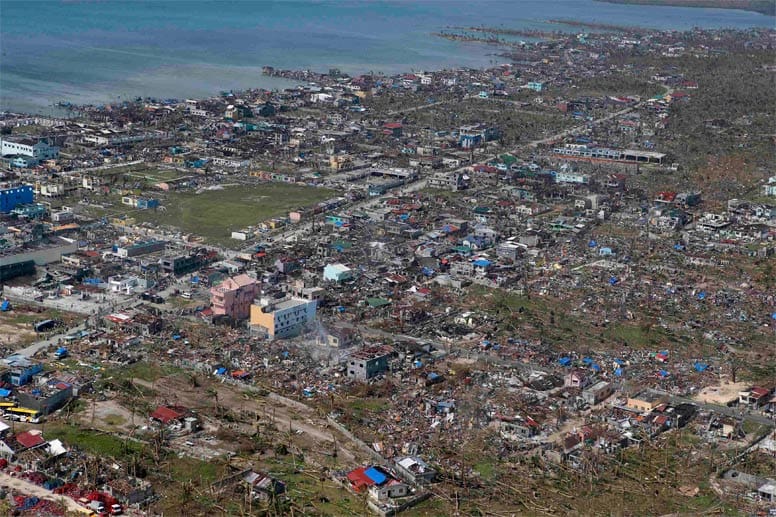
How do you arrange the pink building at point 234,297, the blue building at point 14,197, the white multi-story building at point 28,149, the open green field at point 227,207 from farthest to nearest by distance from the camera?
the white multi-story building at point 28,149 < the blue building at point 14,197 < the open green field at point 227,207 < the pink building at point 234,297

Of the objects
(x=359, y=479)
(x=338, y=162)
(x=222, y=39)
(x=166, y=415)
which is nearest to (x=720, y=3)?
(x=222, y=39)

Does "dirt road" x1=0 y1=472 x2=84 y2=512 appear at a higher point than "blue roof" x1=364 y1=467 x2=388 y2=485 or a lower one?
lower

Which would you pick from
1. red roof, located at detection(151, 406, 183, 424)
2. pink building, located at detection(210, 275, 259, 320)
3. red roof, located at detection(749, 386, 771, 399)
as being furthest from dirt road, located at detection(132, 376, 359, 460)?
red roof, located at detection(749, 386, 771, 399)

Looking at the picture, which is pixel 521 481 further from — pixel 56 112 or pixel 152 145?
pixel 56 112

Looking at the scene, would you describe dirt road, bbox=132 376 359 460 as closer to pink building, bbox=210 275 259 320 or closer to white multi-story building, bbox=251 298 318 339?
white multi-story building, bbox=251 298 318 339

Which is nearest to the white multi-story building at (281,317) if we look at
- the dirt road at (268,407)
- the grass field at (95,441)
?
the dirt road at (268,407)

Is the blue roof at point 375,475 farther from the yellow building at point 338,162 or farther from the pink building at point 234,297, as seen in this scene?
the yellow building at point 338,162
